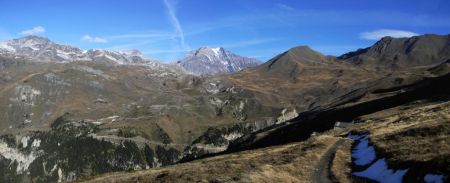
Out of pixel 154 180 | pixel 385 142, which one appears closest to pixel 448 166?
pixel 385 142

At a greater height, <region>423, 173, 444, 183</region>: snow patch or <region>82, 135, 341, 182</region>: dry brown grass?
<region>423, 173, 444, 183</region>: snow patch

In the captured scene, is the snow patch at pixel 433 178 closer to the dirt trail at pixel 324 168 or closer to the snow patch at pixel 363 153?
the dirt trail at pixel 324 168

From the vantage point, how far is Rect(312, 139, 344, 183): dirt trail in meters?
53.5

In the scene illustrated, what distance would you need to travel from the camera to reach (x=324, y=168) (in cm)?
5900

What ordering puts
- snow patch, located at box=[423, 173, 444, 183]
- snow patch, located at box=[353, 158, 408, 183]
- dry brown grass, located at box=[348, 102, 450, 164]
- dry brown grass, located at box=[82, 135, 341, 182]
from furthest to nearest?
dry brown grass, located at box=[82, 135, 341, 182], dry brown grass, located at box=[348, 102, 450, 164], snow patch, located at box=[353, 158, 408, 183], snow patch, located at box=[423, 173, 444, 183]

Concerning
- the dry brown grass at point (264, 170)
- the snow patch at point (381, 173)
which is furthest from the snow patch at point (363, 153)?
the dry brown grass at point (264, 170)

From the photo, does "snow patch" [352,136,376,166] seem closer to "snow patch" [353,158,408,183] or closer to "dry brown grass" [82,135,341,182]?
"snow patch" [353,158,408,183]

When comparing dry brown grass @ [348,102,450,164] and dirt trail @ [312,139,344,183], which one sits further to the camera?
dirt trail @ [312,139,344,183]

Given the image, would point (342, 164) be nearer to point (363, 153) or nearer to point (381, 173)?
point (363, 153)

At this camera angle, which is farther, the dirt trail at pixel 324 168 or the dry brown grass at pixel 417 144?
the dirt trail at pixel 324 168

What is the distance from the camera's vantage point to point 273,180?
5497cm

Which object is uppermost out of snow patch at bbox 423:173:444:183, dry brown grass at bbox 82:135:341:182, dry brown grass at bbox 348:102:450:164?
dry brown grass at bbox 348:102:450:164

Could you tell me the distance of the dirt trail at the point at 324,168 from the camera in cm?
5349

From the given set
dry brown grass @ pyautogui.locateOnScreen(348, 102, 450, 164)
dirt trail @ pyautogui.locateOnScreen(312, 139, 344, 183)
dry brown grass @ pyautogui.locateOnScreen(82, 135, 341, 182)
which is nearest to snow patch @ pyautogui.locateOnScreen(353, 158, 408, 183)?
dry brown grass @ pyautogui.locateOnScreen(348, 102, 450, 164)
